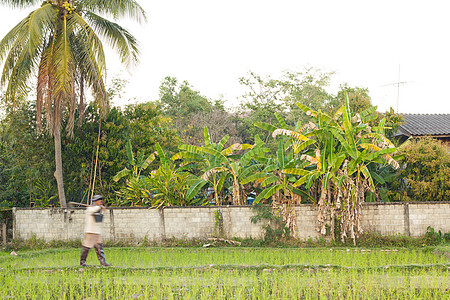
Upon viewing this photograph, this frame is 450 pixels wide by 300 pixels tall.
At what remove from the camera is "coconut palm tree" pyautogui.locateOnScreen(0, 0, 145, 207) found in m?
13.2

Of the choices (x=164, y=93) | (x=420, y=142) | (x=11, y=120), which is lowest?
(x=420, y=142)

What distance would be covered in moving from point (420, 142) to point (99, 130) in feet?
31.4

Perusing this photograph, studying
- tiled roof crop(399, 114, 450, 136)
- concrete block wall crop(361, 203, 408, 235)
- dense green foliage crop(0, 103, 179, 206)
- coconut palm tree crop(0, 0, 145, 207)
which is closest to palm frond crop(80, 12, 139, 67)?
coconut palm tree crop(0, 0, 145, 207)

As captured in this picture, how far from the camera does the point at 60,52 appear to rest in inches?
529

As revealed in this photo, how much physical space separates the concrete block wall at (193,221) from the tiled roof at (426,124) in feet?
16.7

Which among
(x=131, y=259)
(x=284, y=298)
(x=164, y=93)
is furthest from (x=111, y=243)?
(x=164, y=93)

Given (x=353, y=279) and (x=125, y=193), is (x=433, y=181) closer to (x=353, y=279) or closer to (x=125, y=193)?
(x=353, y=279)

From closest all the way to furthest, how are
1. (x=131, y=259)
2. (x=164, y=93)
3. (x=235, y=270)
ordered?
1. (x=235, y=270)
2. (x=131, y=259)
3. (x=164, y=93)

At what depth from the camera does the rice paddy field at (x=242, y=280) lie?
694 cm

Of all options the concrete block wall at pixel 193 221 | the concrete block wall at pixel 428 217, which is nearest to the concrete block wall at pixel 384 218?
the concrete block wall at pixel 193 221

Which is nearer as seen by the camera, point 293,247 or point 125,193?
point 293,247

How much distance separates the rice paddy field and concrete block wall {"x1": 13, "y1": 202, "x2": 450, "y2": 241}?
6.38ft

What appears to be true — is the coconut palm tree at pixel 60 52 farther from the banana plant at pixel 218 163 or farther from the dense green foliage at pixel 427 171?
the dense green foliage at pixel 427 171

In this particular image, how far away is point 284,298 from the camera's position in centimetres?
667
